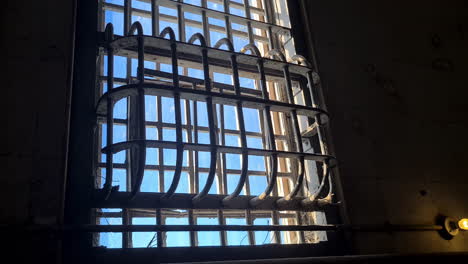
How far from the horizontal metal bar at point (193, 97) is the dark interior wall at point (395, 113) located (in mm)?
416

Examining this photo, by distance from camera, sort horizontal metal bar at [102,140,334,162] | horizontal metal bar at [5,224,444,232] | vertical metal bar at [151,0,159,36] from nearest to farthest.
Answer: horizontal metal bar at [5,224,444,232] < horizontal metal bar at [102,140,334,162] < vertical metal bar at [151,0,159,36]

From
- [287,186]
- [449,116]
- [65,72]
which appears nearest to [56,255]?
[65,72]

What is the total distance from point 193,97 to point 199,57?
1.31 ft

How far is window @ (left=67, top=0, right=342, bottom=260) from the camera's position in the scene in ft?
5.13

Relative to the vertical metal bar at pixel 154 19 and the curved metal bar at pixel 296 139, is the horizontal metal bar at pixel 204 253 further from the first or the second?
the vertical metal bar at pixel 154 19

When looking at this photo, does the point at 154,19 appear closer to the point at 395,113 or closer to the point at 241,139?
the point at 241,139

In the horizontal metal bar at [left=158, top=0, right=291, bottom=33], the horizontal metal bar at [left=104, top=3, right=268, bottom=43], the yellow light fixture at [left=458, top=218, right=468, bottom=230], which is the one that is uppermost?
the horizontal metal bar at [left=104, top=3, right=268, bottom=43]

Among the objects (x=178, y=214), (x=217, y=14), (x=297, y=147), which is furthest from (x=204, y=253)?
(x=217, y=14)

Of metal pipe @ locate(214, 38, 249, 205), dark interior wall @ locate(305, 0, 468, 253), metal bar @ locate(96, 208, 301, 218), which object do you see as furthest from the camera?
dark interior wall @ locate(305, 0, 468, 253)

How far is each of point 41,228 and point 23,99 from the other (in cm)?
51

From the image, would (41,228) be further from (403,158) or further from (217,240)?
(403,158)

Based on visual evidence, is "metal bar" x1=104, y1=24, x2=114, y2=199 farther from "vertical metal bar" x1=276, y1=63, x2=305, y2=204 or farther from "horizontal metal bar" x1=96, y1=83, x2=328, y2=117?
"vertical metal bar" x1=276, y1=63, x2=305, y2=204

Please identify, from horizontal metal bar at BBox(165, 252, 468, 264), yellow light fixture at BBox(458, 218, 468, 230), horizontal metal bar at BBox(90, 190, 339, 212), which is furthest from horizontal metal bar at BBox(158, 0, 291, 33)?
yellow light fixture at BBox(458, 218, 468, 230)

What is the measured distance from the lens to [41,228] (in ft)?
4.43
